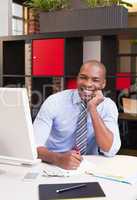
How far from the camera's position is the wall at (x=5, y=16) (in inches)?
154

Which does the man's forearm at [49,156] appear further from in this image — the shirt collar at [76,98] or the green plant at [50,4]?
the green plant at [50,4]

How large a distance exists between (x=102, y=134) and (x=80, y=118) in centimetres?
24

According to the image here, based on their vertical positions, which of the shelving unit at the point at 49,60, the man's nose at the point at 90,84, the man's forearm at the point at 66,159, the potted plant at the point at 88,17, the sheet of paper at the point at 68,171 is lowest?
the sheet of paper at the point at 68,171

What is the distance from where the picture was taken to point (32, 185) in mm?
1397

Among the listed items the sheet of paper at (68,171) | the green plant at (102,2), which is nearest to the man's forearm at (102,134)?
the sheet of paper at (68,171)

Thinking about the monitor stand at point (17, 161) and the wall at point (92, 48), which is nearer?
the monitor stand at point (17, 161)

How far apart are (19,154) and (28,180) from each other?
0.12 metres

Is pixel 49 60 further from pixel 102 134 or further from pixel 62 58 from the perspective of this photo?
pixel 102 134

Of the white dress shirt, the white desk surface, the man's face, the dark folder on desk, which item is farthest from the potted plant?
the dark folder on desk

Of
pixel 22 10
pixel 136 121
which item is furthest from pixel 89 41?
pixel 22 10

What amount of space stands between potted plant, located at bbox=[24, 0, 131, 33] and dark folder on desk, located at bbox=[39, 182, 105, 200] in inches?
77.9

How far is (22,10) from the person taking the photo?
162 inches

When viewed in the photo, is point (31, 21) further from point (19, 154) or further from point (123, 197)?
point (123, 197)

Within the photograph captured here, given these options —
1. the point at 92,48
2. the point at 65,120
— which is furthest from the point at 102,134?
the point at 92,48
